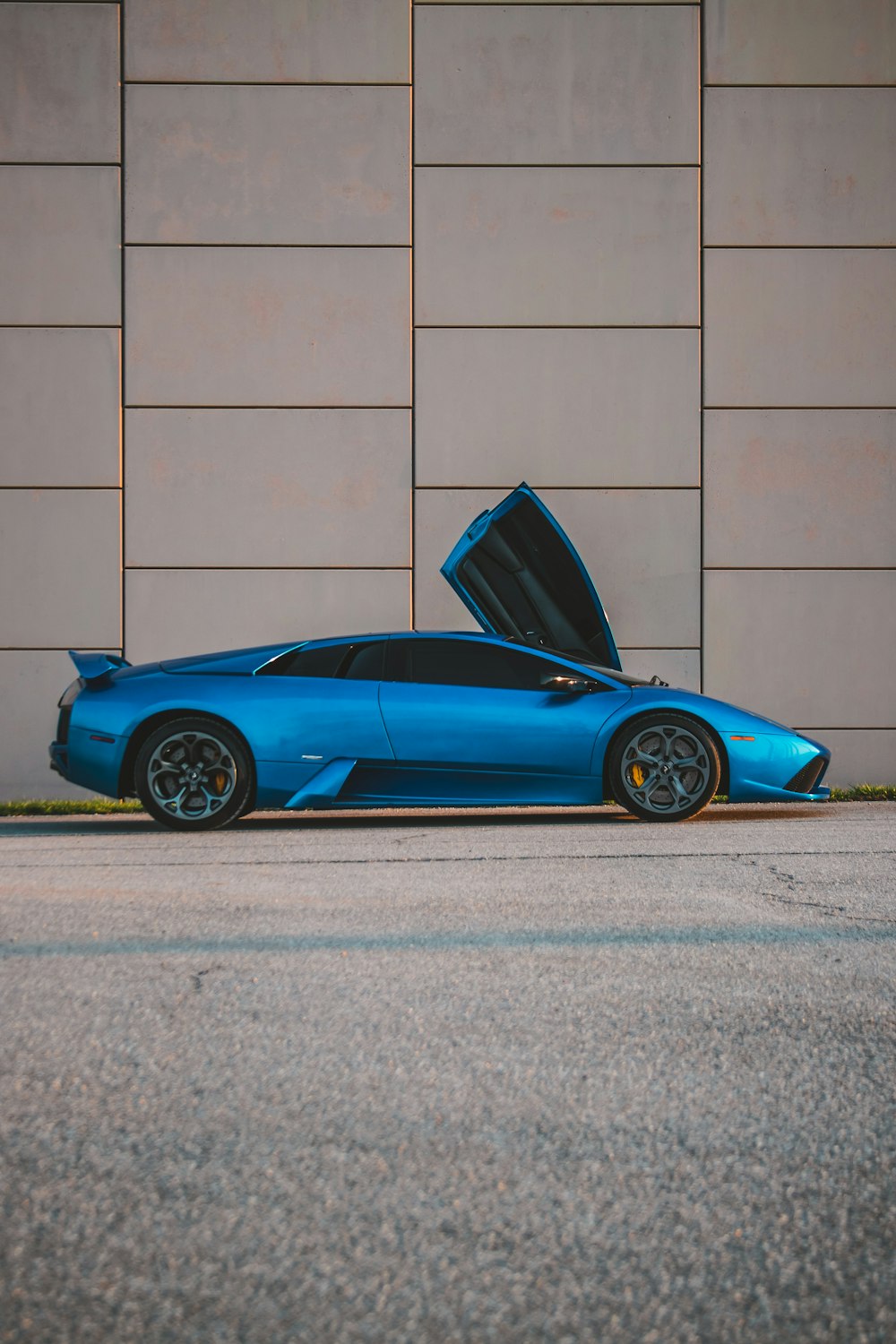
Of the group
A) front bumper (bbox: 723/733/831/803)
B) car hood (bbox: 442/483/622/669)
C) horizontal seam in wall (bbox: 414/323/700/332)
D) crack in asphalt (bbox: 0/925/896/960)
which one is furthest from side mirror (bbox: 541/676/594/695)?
horizontal seam in wall (bbox: 414/323/700/332)

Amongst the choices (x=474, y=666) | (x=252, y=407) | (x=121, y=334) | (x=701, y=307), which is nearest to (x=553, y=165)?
(x=701, y=307)

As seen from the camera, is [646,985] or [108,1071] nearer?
[108,1071]

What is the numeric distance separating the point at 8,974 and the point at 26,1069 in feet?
3.21

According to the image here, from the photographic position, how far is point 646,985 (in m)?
3.62

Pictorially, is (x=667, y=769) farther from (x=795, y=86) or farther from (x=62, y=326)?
(x=795, y=86)

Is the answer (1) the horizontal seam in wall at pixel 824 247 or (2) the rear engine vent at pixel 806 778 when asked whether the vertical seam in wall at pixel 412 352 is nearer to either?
(1) the horizontal seam in wall at pixel 824 247

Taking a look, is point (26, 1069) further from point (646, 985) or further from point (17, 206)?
point (17, 206)

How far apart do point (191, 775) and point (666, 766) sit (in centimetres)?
303

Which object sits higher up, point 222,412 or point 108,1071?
point 222,412

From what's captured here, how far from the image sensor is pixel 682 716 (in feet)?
27.6

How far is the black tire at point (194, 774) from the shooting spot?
8227 mm

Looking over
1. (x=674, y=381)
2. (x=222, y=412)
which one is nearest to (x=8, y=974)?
(x=222, y=412)

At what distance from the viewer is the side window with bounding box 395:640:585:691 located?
8.51 m

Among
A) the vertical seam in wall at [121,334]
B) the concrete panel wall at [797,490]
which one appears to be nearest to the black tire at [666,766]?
the concrete panel wall at [797,490]
